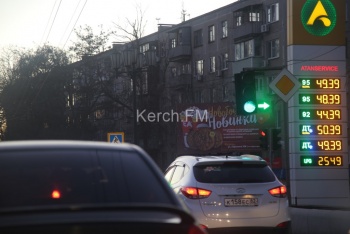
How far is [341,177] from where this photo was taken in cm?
2386

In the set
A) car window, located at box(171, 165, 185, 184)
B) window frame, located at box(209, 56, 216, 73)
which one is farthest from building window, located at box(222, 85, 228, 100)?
car window, located at box(171, 165, 185, 184)

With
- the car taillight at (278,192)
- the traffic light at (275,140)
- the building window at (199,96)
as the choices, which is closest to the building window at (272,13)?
the building window at (199,96)

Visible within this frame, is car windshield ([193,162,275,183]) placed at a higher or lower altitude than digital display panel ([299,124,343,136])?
lower

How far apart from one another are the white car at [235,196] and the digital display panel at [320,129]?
37.4 feet

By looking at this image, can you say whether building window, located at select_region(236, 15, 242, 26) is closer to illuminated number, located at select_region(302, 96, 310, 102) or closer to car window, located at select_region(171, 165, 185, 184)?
illuminated number, located at select_region(302, 96, 310, 102)

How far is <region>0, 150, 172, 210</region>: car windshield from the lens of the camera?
4969 millimetres

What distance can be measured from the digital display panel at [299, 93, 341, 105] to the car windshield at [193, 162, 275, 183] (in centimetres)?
1110

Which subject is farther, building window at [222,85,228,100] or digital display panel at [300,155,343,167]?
building window at [222,85,228,100]

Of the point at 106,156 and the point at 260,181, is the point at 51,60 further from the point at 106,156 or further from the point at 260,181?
the point at 106,156

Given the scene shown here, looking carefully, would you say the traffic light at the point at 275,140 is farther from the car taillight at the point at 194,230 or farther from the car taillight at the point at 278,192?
the car taillight at the point at 194,230

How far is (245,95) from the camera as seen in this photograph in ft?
65.1

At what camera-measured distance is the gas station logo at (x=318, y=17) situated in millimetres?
23672

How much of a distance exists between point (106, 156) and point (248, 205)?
6195 mm

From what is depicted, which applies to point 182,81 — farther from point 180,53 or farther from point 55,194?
point 55,194
